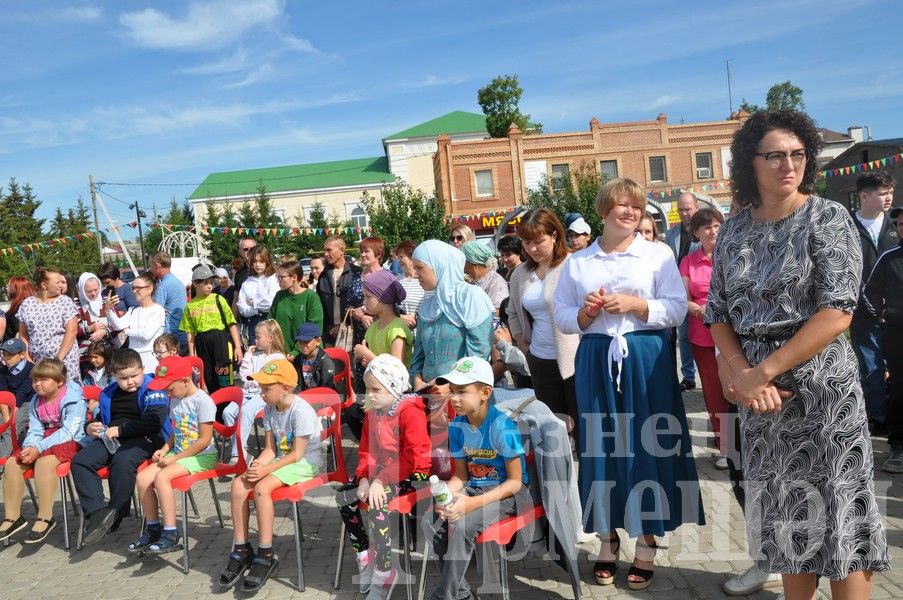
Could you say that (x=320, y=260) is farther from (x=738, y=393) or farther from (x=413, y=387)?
(x=738, y=393)

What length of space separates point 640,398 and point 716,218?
6.45 ft

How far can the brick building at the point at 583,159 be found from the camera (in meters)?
44.4

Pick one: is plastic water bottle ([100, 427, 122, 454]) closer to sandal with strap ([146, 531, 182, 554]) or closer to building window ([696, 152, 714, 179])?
sandal with strap ([146, 531, 182, 554])

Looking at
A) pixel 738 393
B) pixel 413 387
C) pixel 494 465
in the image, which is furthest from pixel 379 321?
pixel 738 393

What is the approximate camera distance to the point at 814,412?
2721 mm

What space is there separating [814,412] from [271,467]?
3.10 m

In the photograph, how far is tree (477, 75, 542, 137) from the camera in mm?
50438

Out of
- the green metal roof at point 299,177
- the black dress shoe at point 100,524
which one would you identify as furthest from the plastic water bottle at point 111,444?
the green metal roof at point 299,177

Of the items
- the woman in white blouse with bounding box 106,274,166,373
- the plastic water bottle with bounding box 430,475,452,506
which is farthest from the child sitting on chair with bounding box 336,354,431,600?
the woman in white blouse with bounding box 106,274,166,373

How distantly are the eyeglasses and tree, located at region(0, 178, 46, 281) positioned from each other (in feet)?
94.2

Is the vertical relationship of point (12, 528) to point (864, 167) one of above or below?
below

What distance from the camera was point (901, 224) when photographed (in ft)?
16.5

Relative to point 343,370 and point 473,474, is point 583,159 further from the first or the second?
point 473,474

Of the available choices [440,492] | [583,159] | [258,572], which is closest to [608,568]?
[440,492]
